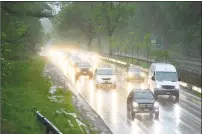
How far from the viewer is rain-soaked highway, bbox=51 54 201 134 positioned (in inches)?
967

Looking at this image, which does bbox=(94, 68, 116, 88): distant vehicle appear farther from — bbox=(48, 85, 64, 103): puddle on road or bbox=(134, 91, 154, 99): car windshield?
bbox=(134, 91, 154, 99): car windshield

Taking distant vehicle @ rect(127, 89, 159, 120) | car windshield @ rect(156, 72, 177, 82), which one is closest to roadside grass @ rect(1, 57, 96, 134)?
distant vehicle @ rect(127, 89, 159, 120)

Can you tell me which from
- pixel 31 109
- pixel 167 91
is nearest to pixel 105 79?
pixel 167 91

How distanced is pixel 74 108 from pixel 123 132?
6.54m

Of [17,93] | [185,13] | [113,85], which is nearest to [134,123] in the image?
[17,93]

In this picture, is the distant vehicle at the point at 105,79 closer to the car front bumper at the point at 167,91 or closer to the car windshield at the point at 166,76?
the car windshield at the point at 166,76

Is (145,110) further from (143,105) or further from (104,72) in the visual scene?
(104,72)

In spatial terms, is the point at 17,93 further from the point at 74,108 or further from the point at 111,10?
the point at 111,10

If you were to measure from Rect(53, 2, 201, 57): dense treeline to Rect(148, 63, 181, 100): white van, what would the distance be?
4853cm

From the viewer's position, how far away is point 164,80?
121ft

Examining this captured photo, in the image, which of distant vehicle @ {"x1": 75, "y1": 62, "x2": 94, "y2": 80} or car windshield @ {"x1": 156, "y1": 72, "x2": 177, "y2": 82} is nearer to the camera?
car windshield @ {"x1": 156, "y1": 72, "x2": 177, "y2": 82}

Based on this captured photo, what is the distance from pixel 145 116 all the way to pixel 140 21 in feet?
415

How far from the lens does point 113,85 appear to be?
4409 centimetres

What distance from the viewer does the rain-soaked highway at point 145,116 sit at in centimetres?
2456
